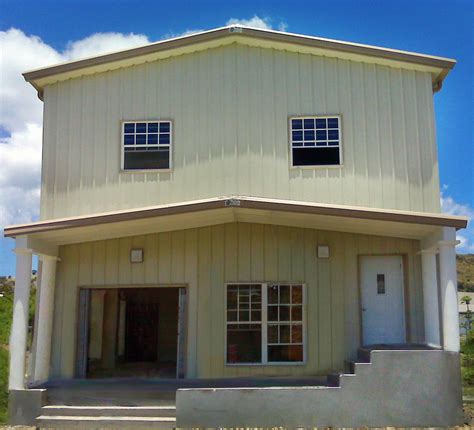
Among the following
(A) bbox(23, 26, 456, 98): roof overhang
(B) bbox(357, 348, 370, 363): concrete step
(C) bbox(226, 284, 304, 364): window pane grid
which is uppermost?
(A) bbox(23, 26, 456, 98): roof overhang

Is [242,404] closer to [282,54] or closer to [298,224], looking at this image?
[298,224]

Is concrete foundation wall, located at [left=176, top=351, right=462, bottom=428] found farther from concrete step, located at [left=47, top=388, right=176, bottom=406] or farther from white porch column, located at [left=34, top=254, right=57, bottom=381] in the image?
white porch column, located at [left=34, top=254, right=57, bottom=381]

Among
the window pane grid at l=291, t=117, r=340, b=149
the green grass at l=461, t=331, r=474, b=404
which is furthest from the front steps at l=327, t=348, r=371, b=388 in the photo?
the window pane grid at l=291, t=117, r=340, b=149

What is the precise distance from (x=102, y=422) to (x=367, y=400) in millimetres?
4365

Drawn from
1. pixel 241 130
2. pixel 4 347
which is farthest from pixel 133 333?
pixel 241 130

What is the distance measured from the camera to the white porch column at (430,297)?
37.1ft

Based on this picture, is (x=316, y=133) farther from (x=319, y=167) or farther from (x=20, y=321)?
(x=20, y=321)

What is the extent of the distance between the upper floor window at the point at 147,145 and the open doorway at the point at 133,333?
348cm

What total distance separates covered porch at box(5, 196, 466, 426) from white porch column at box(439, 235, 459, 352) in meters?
1.18

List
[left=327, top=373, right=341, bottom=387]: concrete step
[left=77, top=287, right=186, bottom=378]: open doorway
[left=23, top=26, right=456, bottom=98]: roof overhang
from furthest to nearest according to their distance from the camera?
[left=77, top=287, right=186, bottom=378]: open doorway, [left=23, top=26, right=456, bottom=98]: roof overhang, [left=327, top=373, right=341, bottom=387]: concrete step

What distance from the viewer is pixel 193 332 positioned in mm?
12016

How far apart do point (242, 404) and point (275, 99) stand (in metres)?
6.08

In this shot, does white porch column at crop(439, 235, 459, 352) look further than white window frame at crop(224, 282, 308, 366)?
No

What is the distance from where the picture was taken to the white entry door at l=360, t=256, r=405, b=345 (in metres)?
11.9
